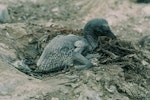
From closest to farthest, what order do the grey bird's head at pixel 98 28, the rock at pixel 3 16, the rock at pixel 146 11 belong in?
1. the grey bird's head at pixel 98 28
2. the rock at pixel 3 16
3. the rock at pixel 146 11

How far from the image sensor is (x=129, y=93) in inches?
270

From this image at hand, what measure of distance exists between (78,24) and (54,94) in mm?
6418

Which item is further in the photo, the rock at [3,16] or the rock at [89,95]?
the rock at [3,16]

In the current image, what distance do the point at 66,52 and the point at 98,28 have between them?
0.77m

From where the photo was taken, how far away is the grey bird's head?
789 centimetres

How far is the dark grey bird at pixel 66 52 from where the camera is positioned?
287 inches

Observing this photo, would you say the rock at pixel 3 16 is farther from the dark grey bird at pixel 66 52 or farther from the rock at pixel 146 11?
the rock at pixel 146 11

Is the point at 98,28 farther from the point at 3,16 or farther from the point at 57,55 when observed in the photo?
the point at 3,16

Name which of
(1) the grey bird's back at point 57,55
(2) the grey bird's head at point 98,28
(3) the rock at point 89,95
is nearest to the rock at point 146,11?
(2) the grey bird's head at point 98,28

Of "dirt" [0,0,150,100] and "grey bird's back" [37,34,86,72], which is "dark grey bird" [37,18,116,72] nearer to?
"grey bird's back" [37,34,86,72]

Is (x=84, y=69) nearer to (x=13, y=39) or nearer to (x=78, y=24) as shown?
(x=13, y=39)

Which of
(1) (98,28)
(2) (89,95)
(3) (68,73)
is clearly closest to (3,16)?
(1) (98,28)

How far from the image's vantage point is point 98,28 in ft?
25.9

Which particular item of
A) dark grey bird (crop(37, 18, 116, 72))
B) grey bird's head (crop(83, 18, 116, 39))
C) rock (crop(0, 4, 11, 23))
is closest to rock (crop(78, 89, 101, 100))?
dark grey bird (crop(37, 18, 116, 72))
